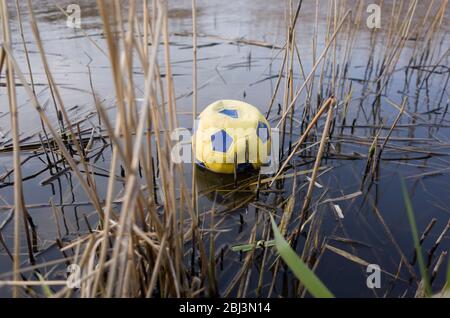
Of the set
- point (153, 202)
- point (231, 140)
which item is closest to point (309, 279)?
point (153, 202)

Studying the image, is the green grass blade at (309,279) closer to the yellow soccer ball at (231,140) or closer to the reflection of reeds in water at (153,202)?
the reflection of reeds in water at (153,202)

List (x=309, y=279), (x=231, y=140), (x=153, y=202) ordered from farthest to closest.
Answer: (x=231, y=140), (x=153, y=202), (x=309, y=279)

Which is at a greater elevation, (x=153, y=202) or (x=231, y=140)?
(x=153, y=202)

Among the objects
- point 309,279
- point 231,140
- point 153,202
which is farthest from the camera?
point 231,140

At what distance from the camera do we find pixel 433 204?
224cm

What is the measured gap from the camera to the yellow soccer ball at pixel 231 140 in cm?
243

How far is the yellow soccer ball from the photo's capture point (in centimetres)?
243

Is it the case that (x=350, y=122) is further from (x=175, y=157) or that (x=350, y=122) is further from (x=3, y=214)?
(x=3, y=214)

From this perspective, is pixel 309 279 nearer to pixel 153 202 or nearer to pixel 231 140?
pixel 153 202

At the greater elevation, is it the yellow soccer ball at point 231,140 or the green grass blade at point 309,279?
the green grass blade at point 309,279

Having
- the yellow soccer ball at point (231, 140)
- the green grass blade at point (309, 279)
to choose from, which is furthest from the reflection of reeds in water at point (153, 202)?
the yellow soccer ball at point (231, 140)

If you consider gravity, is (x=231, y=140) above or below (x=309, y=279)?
below

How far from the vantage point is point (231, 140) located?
2.43 metres

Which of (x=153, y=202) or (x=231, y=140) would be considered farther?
(x=231, y=140)
